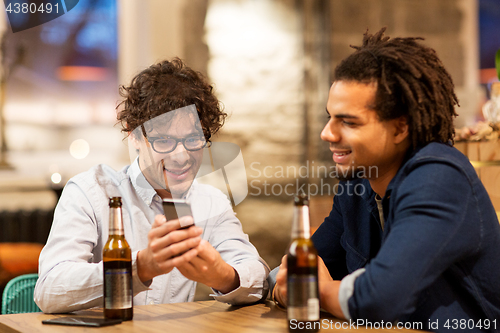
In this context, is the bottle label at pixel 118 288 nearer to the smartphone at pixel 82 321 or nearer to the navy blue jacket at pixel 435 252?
the smartphone at pixel 82 321

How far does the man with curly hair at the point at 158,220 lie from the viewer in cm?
116

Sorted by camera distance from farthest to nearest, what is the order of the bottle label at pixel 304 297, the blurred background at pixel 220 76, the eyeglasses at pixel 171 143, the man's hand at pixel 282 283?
the blurred background at pixel 220 76 → the eyeglasses at pixel 171 143 → the man's hand at pixel 282 283 → the bottle label at pixel 304 297

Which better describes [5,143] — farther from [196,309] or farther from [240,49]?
[196,309]

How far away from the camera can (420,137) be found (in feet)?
3.83

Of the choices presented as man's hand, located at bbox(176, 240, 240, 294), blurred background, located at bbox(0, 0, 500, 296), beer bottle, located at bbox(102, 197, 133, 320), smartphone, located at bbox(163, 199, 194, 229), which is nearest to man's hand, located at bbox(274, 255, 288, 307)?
man's hand, located at bbox(176, 240, 240, 294)

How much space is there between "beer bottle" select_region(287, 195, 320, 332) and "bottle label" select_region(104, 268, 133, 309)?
0.34 meters

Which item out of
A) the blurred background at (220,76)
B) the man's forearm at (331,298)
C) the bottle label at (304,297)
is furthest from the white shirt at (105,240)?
the blurred background at (220,76)

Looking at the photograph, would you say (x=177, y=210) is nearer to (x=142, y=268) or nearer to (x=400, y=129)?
(x=142, y=268)

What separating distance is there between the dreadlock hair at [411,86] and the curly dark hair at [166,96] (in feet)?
1.75

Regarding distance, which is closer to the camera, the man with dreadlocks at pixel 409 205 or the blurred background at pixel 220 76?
the man with dreadlocks at pixel 409 205

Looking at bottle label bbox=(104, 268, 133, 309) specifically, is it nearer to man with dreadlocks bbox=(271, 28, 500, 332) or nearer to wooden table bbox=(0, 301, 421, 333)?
wooden table bbox=(0, 301, 421, 333)

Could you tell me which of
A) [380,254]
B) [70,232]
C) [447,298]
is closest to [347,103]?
[380,254]

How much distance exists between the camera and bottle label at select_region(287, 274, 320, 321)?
0.90 meters

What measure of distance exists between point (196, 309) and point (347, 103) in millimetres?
612
